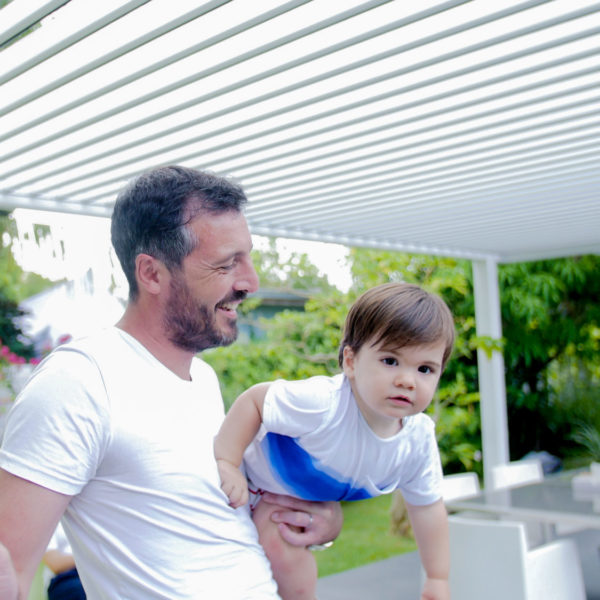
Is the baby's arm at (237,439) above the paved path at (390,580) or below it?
above

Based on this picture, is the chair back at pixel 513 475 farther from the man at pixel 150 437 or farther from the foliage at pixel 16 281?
the foliage at pixel 16 281

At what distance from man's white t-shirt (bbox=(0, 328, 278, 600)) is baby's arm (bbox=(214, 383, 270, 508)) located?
0.03 m

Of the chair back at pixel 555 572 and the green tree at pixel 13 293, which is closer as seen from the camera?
the chair back at pixel 555 572

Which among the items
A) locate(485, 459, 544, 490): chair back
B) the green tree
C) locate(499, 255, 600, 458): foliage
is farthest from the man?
locate(499, 255, 600, 458): foliage

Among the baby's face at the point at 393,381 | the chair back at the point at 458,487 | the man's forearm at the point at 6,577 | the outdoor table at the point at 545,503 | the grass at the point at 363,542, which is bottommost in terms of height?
the grass at the point at 363,542

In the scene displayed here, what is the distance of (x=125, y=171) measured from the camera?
4188mm

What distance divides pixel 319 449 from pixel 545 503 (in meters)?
3.69

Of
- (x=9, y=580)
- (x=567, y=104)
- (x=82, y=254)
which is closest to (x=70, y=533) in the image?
(x=9, y=580)

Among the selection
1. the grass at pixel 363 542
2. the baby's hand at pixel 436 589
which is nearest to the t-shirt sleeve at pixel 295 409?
the baby's hand at pixel 436 589

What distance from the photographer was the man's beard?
1.43 metres

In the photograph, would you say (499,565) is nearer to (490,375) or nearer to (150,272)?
(150,272)

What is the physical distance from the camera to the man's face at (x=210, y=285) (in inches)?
55.9

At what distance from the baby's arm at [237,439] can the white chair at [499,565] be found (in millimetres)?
2545

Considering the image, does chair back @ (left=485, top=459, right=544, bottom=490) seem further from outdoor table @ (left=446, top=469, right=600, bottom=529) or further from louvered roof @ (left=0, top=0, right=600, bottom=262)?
louvered roof @ (left=0, top=0, right=600, bottom=262)
